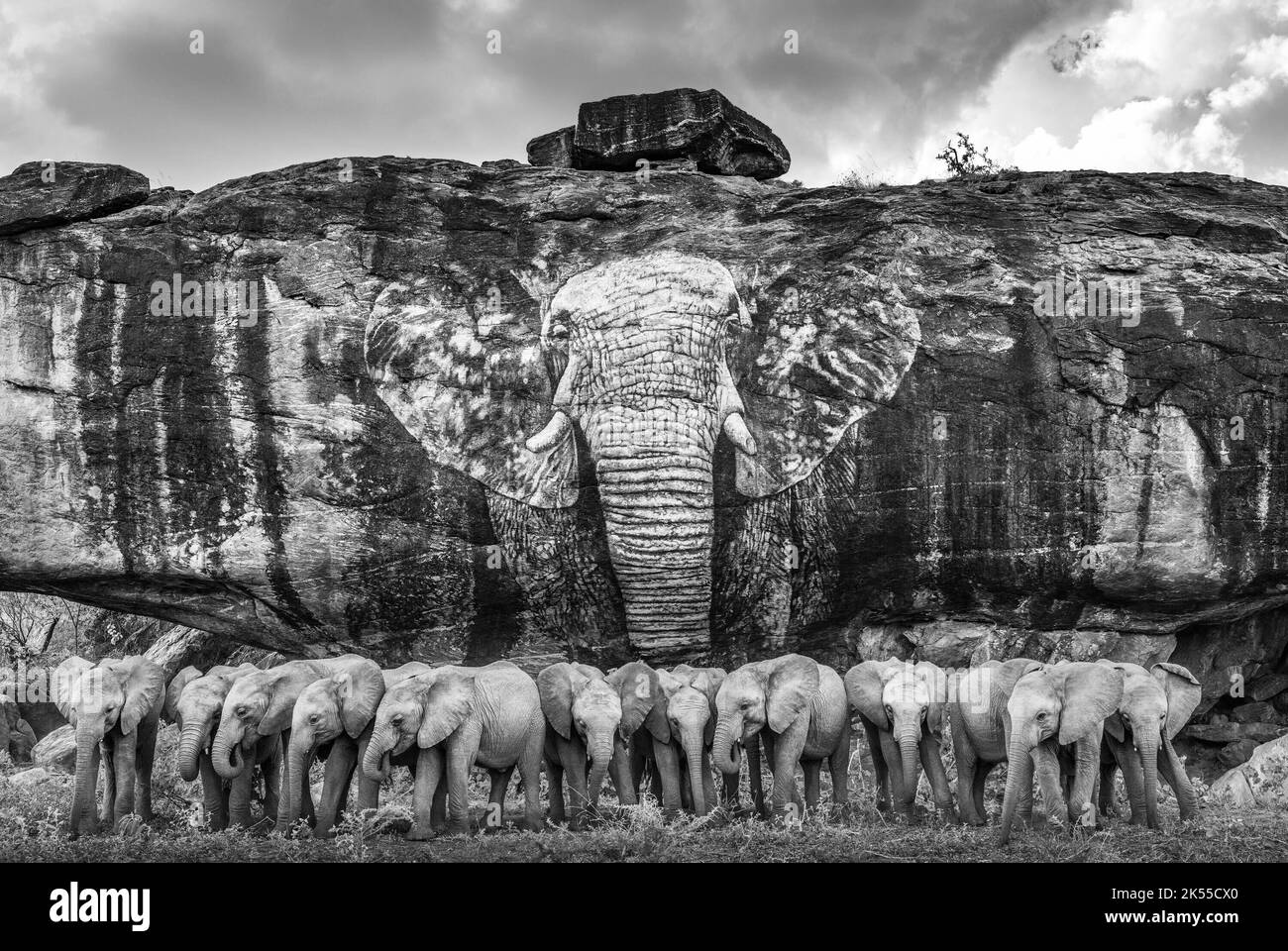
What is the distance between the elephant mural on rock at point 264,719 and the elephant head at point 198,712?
0.09 metres

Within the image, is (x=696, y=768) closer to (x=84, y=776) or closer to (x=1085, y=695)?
(x=1085, y=695)

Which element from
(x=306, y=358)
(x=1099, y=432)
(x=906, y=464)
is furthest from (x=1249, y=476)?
(x=306, y=358)

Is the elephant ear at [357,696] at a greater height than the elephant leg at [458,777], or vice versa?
the elephant ear at [357,696]

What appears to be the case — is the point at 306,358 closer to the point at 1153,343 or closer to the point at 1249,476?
the point at 1153,343

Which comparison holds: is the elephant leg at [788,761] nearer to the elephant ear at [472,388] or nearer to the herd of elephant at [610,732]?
the herd of elephant at [610,732]

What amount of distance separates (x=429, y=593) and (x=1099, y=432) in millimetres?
6765

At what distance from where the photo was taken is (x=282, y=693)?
36.7 ft

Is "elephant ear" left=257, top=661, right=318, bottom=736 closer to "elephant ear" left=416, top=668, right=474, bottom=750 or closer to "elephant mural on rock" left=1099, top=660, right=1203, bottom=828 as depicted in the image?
Result: "elephant ear" left=416, top=668, right=474, bottom=750

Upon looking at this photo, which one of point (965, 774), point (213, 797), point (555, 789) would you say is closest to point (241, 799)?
point (213, 797)

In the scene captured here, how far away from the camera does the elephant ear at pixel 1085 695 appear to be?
10.7 metres

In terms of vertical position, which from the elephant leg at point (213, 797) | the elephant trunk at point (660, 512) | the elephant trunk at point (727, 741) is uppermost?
the elephant trunk at point (660, 512)

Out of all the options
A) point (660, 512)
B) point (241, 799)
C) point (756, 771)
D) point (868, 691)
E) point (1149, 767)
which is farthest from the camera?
point (660, 512)

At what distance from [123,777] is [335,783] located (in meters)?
1.90

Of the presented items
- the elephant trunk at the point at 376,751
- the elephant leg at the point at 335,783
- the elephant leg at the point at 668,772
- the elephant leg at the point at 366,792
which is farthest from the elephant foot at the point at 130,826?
the elephant leg at the point at 668,772
